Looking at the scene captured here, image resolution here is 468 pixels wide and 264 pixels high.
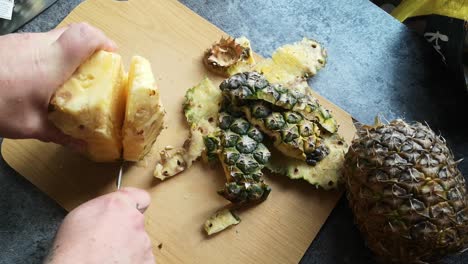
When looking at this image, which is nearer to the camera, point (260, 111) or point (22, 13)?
point (260, 111)

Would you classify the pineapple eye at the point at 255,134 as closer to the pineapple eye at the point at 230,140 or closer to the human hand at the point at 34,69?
the pineapple eye at the point at 230,140

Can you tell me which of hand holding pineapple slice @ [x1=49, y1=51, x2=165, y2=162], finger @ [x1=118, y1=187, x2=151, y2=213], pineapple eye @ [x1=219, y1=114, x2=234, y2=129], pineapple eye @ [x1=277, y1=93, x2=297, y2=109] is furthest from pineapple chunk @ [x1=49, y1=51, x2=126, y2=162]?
pineapple eye @ [x1=277, y1=93, x2=297, y2=109]

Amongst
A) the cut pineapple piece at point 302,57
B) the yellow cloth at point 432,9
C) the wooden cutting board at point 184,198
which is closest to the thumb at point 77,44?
the wooden cutting board at point 184,198

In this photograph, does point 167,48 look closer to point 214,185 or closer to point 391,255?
point 214,185

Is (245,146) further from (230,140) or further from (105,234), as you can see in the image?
(105,234)

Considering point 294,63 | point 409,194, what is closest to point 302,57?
point 294,63

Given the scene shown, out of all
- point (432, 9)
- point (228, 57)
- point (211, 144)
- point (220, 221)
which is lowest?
point (220, 221)
